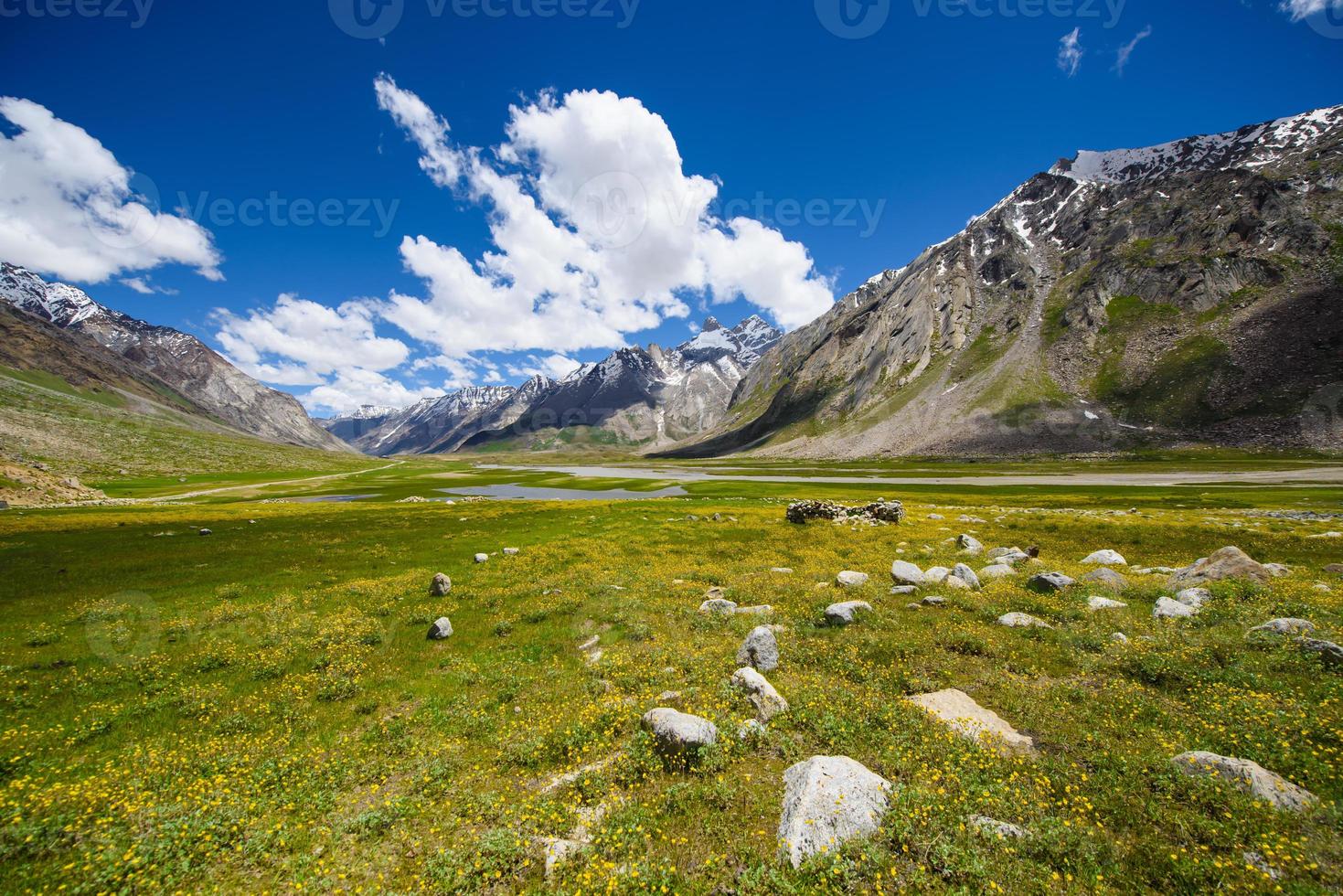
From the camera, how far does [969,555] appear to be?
27.8 meters

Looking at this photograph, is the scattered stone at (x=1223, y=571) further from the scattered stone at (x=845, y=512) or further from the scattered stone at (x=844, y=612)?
the scattered stone at (x=845, y=512)

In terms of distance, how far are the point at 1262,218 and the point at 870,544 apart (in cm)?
26710

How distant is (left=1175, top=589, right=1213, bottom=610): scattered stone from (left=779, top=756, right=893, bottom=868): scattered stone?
1637 cm

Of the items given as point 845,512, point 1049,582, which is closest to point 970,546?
point 1049,582

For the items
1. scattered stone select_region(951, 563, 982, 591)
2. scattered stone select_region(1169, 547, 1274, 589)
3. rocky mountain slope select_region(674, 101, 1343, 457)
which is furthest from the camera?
rocky mountain slope select_region(674, 101, 1343, 457)

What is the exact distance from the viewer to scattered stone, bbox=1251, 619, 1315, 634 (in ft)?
42.7

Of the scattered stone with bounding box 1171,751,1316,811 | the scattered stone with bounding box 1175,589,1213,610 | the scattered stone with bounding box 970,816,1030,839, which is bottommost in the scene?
the scattered stone with bounding box 1175,589,1213,610

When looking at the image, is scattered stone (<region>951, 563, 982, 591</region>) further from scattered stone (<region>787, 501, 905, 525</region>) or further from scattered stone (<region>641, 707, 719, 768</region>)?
scattered stone (<region>787, 501, 905, 525</region>)

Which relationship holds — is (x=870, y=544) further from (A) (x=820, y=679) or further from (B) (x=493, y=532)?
(B) (x=493, y=532)

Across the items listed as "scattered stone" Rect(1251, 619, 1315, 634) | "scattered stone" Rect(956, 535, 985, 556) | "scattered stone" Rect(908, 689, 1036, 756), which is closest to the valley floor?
"scattered stone" Rect(908, 689, 1036, 756)

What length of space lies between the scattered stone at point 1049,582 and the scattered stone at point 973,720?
1101 cm

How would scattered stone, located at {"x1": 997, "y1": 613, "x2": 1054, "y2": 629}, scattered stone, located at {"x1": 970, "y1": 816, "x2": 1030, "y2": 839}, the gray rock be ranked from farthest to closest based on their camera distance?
the gray rock < scattered stone, located at {"x1": 997, "y1": 613, "x2": 1054, "y2": 629} < scattered stone, located at {"x1": 970, "y1": 816, "x2": 1030, "y2": 839}

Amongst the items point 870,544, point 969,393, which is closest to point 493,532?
point 870,544

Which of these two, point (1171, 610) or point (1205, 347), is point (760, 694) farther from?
point (1205, 347)
